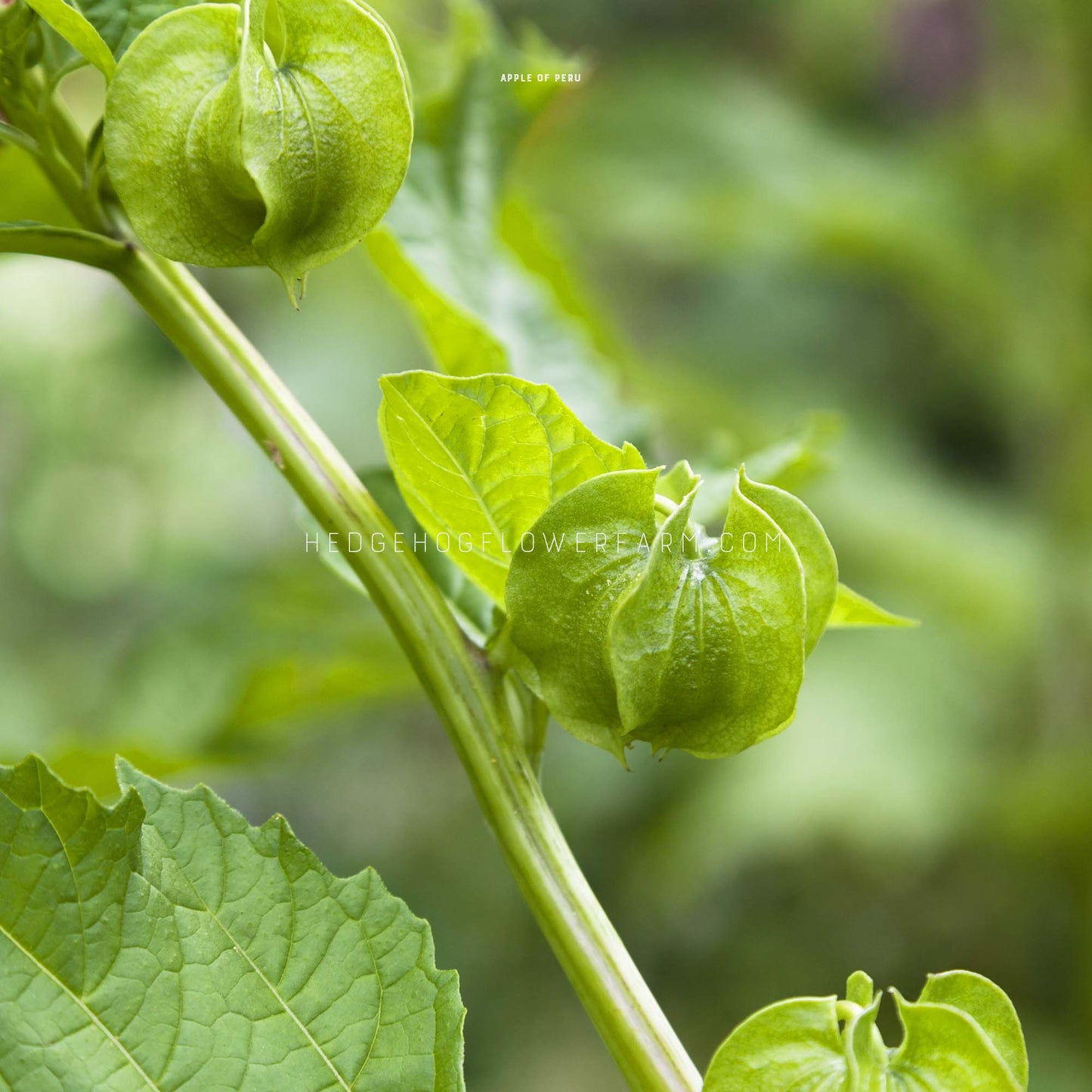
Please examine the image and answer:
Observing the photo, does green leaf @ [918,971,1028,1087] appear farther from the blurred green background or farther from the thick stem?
the blurred green background

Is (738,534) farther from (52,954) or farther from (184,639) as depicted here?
(184,639)

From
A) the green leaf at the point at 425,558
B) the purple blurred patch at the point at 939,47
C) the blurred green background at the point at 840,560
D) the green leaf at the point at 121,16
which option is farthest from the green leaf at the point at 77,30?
the purple blurred patch at the point at 939,47

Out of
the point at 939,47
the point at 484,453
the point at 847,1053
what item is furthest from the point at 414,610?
the point at 939,47

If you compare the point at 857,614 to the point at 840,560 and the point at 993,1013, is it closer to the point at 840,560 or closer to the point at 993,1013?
the point at 993,1013

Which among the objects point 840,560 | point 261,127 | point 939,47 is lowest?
point 840,560

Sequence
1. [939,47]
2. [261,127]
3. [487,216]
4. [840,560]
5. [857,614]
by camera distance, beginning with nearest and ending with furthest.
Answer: [261,127]
[857,614]
[487,216]
[840,560]
[939,47]

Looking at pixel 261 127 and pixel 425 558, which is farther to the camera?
pixel 425 558
